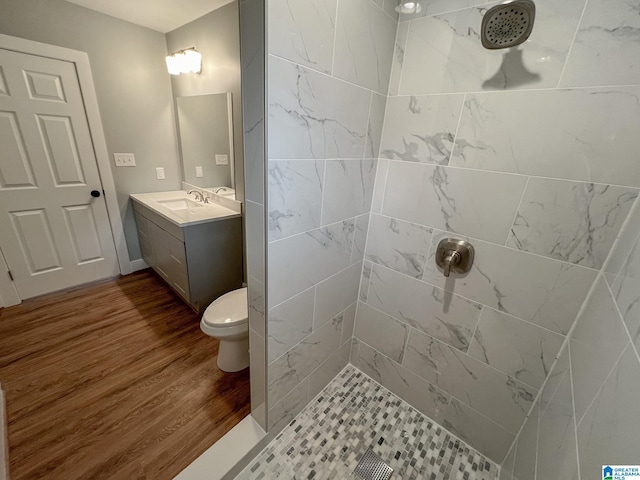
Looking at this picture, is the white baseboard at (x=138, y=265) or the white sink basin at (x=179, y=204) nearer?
the white sink basin at (x=179, y=204)

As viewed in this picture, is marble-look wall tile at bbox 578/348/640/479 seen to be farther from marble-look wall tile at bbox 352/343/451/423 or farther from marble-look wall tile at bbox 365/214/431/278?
marble-look wall tile at bbox 352/343/451/423

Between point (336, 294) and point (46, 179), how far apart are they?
250 centimetres

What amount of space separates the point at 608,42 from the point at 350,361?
183 cm

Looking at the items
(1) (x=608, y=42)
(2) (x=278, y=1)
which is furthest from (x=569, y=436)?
→ (2) (x=278, y=1)

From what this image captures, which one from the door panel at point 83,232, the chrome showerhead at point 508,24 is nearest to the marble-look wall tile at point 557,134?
the chrome showerhead at point 508,24

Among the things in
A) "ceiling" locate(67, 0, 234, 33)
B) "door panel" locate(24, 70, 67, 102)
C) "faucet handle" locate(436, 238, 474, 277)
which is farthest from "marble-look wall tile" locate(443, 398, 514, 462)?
"door panel" locate(24, 70, 67, 102)

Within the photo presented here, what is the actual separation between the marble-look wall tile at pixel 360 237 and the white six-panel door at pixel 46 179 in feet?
7.94

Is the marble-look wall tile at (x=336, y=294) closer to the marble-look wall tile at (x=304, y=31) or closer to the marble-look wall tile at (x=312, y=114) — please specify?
the marble-look wall tile at (x=312, y=114)

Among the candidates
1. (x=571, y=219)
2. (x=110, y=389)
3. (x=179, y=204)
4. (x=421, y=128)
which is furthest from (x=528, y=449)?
(x=179, y=204)

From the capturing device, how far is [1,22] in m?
1.65

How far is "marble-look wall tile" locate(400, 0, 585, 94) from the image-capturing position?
0.78 m

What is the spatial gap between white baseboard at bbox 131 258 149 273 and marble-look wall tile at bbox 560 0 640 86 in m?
3.41

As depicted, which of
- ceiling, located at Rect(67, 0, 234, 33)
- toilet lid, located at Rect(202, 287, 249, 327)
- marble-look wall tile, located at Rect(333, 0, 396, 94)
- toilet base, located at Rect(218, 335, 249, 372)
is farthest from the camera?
ceiling, located at Rect(67, 0, 234, 33)

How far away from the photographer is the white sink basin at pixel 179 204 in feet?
7.72
